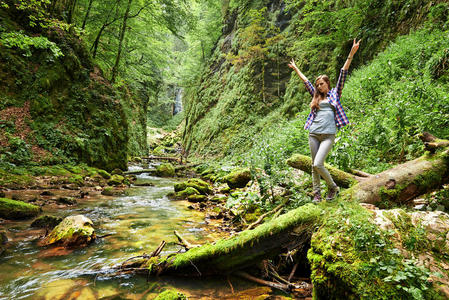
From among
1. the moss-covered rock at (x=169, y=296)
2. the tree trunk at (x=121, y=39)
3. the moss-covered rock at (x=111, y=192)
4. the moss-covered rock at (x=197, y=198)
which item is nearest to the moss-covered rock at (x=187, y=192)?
the moss-covered rock at (x=197, y=198)

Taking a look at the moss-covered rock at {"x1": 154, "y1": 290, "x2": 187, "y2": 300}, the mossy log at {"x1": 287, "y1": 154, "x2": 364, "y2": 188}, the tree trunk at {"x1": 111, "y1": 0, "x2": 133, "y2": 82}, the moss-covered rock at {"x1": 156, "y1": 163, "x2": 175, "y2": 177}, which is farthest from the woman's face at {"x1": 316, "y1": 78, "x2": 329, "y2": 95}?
the tree trunk at {"x1": 111, "y1": 0, "x2": 133, "y2": 82}

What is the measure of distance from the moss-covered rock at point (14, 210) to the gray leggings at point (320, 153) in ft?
19.7

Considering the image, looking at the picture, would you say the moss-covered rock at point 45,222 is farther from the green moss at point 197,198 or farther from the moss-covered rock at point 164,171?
the moss-covered rock at point 164,171

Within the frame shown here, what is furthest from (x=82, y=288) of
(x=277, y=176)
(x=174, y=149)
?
(x=174, y=149)

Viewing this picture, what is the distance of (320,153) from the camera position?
9.96ft

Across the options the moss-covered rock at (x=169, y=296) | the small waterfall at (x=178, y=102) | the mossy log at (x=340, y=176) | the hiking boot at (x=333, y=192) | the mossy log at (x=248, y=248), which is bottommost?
the moss-covered rock at (x=169, y=296)

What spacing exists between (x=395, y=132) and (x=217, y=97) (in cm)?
1891

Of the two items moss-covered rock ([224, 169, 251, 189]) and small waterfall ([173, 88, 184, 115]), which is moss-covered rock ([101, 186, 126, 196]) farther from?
small waterfall ([173, 88, 184, 115])

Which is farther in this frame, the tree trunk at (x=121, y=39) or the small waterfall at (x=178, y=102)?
the small waterfall at (x=178, y=102)

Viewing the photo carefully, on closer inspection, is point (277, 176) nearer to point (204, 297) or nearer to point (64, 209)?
point (204, 297)

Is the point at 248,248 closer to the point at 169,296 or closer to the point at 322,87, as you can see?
the point at 169,296

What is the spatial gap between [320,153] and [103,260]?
3572 millimetres

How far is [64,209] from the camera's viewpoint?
5.73 m

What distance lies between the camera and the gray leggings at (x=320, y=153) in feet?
9.89
